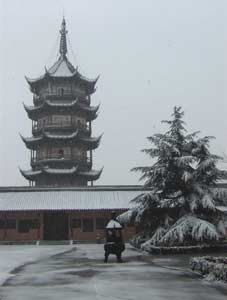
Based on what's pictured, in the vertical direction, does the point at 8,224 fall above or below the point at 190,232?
above

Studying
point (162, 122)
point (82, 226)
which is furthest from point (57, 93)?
point (162, 122)

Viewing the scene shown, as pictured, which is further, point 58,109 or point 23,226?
point 58,109

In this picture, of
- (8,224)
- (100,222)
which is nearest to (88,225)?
(100,222)

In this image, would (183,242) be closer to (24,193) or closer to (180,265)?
(180,265)

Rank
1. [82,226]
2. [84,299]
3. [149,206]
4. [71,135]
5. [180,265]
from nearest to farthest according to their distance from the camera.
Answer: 1. [84,299]
2. [180,265]
3. [149,206]
4. [82,226]
5. [71,135]

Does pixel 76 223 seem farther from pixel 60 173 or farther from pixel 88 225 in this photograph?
pixel 60 173

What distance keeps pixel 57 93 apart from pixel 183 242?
2907cm

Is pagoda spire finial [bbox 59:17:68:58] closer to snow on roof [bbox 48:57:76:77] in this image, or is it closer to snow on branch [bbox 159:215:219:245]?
Result: snow on roof [bbox 48:57:76:77]

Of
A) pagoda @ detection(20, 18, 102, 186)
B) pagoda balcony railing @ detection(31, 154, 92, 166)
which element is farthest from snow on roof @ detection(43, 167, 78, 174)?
pagoda balcony railing @ detection(31, 154, 92, 166)

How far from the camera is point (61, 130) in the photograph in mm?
48750

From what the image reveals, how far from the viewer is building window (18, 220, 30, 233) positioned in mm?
39031

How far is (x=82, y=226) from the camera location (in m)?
39.4

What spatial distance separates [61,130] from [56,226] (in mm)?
11810

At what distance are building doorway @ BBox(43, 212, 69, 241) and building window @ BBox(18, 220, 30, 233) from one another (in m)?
1.32
